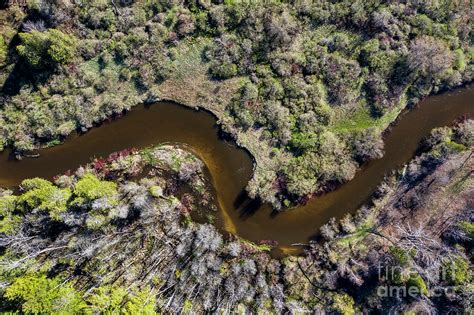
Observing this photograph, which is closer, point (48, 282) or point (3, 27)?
point (48, 282)

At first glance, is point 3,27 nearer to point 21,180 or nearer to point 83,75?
point 83,75

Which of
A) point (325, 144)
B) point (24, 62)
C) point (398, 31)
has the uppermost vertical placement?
point (398, 31)

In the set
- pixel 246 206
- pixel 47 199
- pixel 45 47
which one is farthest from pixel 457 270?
pixel 45 47

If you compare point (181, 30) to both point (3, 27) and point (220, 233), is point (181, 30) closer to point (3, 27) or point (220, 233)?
point (3, 27)

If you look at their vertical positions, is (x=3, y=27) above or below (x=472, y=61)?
below

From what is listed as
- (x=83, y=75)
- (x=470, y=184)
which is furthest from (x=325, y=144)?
(x=83, y=75)

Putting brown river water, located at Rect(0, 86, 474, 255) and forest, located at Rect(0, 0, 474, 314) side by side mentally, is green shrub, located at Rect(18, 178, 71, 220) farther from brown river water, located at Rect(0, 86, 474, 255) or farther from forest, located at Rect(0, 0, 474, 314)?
brown river water, located at Rect(0, 86, 474, 255)

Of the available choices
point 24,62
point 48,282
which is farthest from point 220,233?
point 24,62
